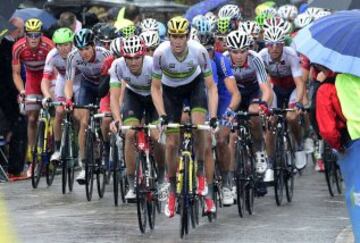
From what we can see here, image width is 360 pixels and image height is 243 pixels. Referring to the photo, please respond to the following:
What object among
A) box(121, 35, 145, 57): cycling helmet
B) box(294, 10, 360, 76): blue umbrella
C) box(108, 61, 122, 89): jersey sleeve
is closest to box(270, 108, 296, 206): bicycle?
box(108, 61, 122, 89): jersey sleeve

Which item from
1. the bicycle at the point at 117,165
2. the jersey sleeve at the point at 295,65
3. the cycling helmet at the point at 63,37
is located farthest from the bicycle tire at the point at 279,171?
the cycling helmet at the point at 63,37

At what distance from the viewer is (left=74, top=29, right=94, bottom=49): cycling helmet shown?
16125mm

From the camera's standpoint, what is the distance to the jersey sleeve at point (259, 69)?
1504cm

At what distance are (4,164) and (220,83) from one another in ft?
18.1

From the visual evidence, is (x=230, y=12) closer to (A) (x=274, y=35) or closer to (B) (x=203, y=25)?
(A) (x=274, y=35)

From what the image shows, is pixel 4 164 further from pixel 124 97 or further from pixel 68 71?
pixel 124 97

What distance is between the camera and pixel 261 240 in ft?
40.2

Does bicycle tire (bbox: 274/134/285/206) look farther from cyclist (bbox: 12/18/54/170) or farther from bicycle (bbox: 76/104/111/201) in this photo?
cyclist (bbox: 12/18/54/170)

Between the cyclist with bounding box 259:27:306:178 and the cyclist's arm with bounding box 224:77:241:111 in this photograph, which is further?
the cyclist with bounding box 259:27:306:178

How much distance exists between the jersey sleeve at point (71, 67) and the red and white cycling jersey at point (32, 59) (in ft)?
6.47

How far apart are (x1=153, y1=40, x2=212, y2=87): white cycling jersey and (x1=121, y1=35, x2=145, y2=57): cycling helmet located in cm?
40

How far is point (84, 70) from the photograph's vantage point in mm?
16641

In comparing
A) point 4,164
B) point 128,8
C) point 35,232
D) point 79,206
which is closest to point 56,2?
point 128,8

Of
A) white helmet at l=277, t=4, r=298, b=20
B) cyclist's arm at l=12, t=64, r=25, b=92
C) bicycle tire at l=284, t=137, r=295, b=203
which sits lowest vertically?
bicycle tire at l=284, t=137, r=295, b=203
